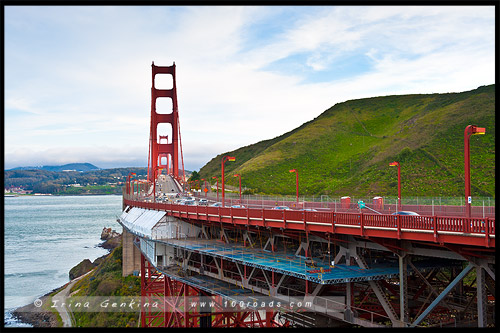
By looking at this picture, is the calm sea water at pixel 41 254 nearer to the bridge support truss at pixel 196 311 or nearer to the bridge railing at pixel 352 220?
the bridge support truss at pixel 196 311

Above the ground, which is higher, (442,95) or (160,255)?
(442,95)

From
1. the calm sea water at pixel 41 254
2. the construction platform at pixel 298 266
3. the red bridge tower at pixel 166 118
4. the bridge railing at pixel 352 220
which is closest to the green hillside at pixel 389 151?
the red bridge tower at pixel 166 118

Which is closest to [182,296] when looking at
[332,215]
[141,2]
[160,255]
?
[160,255]

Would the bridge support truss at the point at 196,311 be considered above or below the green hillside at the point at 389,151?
below

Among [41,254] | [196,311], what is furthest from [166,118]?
[196,311]

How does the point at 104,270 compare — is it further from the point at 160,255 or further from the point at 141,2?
the point at 141,2

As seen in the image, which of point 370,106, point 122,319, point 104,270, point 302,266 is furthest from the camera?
point 370,106

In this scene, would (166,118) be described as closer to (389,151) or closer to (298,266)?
(389,151)
